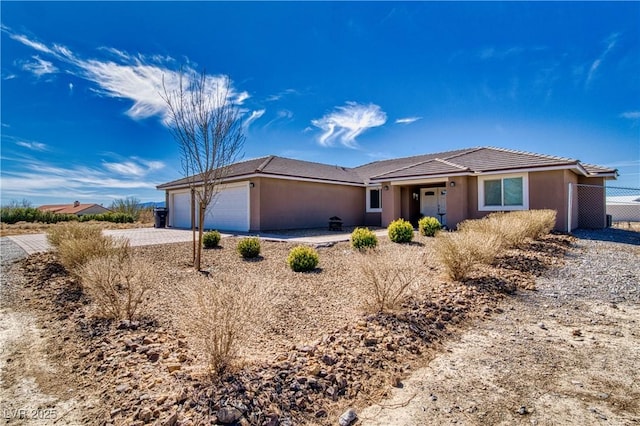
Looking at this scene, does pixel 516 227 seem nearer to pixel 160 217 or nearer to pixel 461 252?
pixel 461 252

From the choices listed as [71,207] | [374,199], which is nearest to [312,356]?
[374,199]

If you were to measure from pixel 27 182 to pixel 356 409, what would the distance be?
70.3 ft

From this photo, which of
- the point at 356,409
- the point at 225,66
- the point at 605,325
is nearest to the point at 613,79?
the point at 605,325

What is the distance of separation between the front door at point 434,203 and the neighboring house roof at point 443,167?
1.88 m

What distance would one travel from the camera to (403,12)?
1034 centimetres

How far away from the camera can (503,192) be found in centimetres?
1480

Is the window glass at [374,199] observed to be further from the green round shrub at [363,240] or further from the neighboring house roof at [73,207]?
the neighboring house roof at [73,207]

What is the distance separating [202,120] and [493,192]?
13753 millimetres

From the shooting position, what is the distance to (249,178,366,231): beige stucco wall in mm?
16391

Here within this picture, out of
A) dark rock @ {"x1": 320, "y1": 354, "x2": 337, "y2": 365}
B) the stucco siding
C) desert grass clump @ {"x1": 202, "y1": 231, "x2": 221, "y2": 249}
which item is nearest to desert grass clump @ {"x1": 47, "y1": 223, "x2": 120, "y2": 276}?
desert grass clump @ {"x1": 202, "y1": 231, "x2": 221, "y2": 249}

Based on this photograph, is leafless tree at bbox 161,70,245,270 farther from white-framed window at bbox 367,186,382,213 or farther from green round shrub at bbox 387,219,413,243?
white-framed window at bbox 367,186,382,213

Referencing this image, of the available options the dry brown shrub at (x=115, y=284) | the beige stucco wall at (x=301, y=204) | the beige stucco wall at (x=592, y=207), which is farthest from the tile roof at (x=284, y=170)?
the beige stucco wall at (x=592, y=207)

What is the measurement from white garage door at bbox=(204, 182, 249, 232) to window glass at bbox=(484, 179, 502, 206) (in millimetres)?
12322

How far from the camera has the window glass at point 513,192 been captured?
14.4 metres
